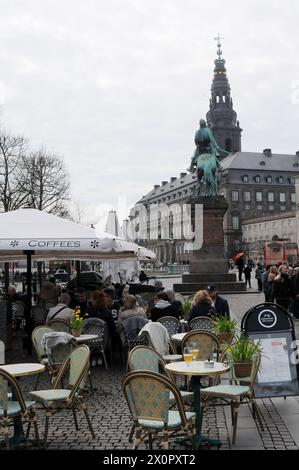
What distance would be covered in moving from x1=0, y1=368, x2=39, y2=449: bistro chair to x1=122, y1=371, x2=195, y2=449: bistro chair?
1.21 m

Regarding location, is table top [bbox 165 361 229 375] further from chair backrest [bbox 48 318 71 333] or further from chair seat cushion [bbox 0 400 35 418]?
chair backrest [bbox 48 318 71 333]

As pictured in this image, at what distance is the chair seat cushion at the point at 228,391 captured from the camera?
21.4 feet

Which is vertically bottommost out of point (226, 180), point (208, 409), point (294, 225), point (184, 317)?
point (208, 409)

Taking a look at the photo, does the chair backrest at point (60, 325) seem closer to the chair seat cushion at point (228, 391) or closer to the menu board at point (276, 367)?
the menu board at point (276, 367)

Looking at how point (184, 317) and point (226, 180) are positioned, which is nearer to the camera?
point (184, 317)

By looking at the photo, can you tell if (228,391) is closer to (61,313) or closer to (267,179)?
(61,313)

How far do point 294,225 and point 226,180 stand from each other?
86.8 feet

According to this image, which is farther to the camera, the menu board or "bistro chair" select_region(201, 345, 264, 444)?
the menu board

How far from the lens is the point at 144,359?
679cm

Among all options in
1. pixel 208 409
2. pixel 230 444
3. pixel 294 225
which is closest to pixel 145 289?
A: pixel 208 409

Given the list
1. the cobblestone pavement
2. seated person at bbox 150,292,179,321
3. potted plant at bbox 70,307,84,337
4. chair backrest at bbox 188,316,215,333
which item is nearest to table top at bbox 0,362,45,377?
the cobblestone pavement

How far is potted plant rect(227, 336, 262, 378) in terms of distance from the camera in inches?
275

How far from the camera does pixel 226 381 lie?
919cm
